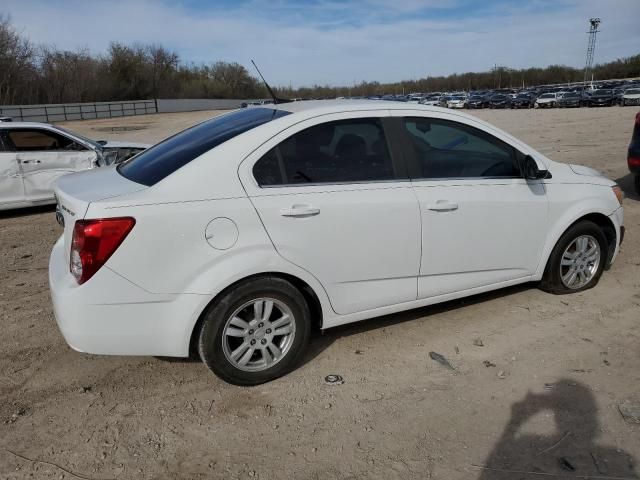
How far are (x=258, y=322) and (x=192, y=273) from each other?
53 centimetres

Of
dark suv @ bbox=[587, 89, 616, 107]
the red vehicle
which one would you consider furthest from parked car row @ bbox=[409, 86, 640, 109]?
the red vehicle

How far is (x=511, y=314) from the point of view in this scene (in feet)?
14.1

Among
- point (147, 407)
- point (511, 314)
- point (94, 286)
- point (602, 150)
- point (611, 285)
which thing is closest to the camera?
point (94, 286)

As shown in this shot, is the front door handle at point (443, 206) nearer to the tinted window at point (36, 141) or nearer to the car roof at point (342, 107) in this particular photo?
the car roof at point (342, 107)

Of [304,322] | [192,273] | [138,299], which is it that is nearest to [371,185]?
[304,322]

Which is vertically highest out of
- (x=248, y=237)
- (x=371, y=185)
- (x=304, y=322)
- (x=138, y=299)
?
(x=371, y=185)

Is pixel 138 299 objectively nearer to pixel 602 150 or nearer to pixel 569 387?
pixel 569 387

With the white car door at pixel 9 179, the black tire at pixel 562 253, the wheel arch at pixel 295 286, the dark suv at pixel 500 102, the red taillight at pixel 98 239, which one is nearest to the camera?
the red taillight at pixel 98 239

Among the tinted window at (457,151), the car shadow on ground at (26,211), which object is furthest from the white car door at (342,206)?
the car shadow on ground at (26,211)

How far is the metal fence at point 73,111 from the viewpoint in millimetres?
47312

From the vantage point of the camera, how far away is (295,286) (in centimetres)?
338

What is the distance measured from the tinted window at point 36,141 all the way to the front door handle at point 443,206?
23.0ft

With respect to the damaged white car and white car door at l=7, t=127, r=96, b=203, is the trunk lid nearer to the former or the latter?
the damaged white car

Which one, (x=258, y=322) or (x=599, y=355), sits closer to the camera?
(x=258, y=322)
